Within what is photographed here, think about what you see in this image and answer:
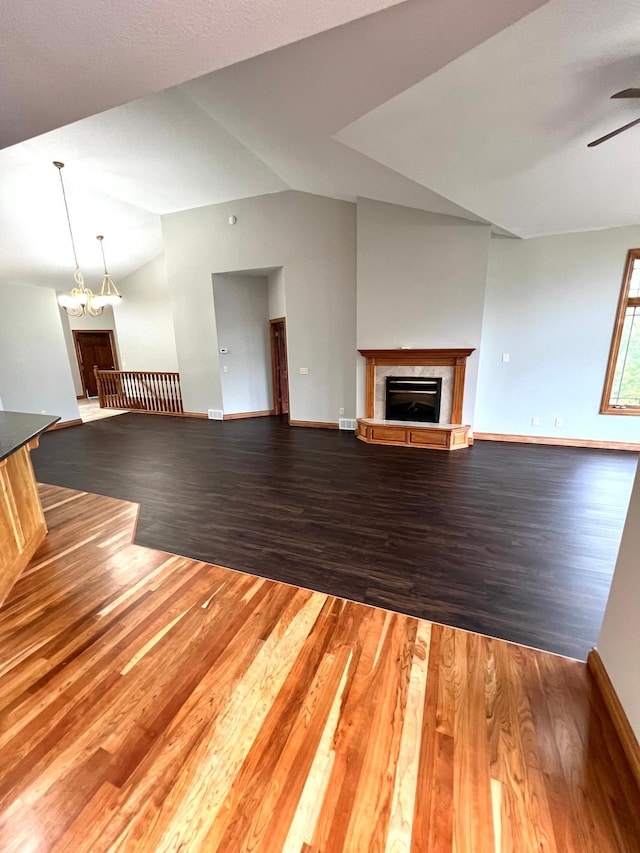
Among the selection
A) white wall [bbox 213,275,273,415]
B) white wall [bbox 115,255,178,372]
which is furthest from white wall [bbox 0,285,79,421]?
white wall [bbox 213,275,273,415]

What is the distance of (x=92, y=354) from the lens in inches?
409

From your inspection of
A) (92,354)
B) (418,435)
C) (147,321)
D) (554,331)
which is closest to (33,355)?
(147,321)

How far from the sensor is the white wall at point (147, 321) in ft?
28.9

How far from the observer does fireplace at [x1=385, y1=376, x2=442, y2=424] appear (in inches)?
203

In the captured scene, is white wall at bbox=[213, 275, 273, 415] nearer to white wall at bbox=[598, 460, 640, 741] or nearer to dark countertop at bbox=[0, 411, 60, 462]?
dark countertop at bbox=[0, 411, 60, 462]

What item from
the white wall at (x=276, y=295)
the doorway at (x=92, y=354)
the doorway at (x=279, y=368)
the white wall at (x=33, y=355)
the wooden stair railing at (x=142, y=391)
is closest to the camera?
the white wall at (x=33, y=355)

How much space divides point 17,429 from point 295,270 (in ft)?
15.4

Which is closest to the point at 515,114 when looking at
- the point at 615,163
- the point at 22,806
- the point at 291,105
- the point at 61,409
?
the point at 615,163

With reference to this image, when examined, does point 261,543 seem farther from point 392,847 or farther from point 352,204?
point 352,204

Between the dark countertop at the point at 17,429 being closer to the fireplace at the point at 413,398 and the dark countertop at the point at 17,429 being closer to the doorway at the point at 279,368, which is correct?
the fireplace at the point at 413,398

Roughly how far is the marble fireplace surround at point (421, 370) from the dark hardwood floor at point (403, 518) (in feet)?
2.25

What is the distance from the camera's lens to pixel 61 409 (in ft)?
23.1

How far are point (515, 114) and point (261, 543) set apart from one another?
3.53 metres

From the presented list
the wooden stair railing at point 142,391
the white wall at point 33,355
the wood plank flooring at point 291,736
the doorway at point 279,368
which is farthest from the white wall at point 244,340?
the wood plank flooring at point 291,736
